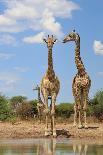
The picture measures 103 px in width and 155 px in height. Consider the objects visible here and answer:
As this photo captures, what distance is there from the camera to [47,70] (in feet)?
86.9

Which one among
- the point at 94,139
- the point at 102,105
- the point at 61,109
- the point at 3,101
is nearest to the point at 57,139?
the point at 94,139

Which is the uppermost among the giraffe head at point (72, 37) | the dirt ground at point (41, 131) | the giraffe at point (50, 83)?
the giraffe head at point (72, 37)

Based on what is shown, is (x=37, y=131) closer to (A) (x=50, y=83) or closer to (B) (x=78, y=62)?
(A) (x=50, y=83)

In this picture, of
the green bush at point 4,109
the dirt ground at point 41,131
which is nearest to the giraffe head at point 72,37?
the dirt ground at point 41,131

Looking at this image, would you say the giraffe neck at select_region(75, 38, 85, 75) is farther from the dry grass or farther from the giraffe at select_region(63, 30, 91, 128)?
the dry grass

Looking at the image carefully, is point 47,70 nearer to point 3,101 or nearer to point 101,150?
point 101,150

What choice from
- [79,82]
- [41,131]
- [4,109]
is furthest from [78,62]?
[4,109]

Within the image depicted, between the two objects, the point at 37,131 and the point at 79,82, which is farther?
the point at 79,82

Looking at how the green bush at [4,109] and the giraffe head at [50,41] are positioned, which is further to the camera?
the green bush at [4,109]

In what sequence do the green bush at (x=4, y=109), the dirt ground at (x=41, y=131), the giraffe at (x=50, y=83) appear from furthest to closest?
the green bush at (x=4, y=109)
the giraffe at (x=50, y=83)
the dirt ground at (x=41, y=131)

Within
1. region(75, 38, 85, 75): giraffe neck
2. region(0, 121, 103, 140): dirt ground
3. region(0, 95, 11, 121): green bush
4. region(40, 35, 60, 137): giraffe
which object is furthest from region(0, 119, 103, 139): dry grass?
region(0, 95, 11, 121): green bush

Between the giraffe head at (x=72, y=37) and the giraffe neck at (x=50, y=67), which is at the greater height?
the giraffe head at (x=72, y=37)

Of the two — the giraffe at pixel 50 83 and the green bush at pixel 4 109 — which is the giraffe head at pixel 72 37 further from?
the green bush at pixel 4 109

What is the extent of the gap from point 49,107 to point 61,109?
27823mm
